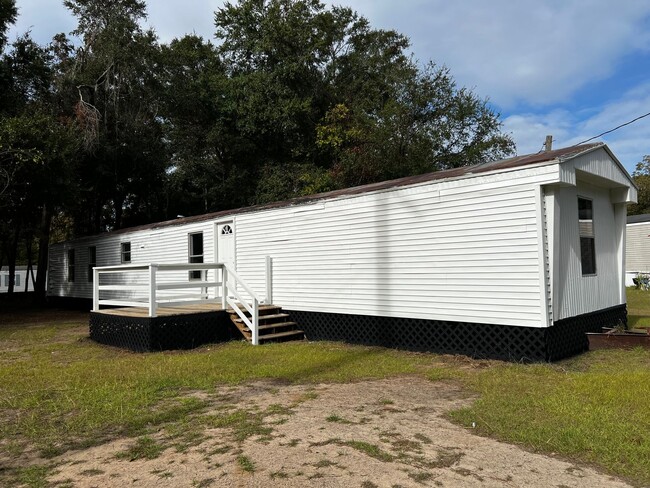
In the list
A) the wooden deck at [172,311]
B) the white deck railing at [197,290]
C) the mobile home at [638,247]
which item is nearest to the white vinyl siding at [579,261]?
the white deck railing at [197,290]

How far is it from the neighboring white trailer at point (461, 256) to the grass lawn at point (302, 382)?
1.64 feet

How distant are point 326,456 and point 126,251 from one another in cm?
1329

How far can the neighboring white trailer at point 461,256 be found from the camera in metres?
6.63

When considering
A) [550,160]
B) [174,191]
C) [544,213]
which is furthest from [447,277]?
[174,191]

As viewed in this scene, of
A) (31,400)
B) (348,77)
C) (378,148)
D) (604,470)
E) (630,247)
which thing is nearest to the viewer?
(604,470)

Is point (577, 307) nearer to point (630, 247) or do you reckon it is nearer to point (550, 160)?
point (550, 160)

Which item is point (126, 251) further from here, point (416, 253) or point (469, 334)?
point (469, 334)

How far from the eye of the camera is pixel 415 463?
338cm

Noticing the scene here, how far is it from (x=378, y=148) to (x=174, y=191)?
33.4ft

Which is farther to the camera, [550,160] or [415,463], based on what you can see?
[550,160]

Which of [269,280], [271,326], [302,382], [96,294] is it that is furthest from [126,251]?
[302,382]

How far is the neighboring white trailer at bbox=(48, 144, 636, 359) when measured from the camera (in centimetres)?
663

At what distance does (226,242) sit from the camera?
450 inches

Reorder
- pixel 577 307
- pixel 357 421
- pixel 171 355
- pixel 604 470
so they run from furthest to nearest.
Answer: pixel 171 355
pixel 577 307
pixel 357 421
pixel 604 470
